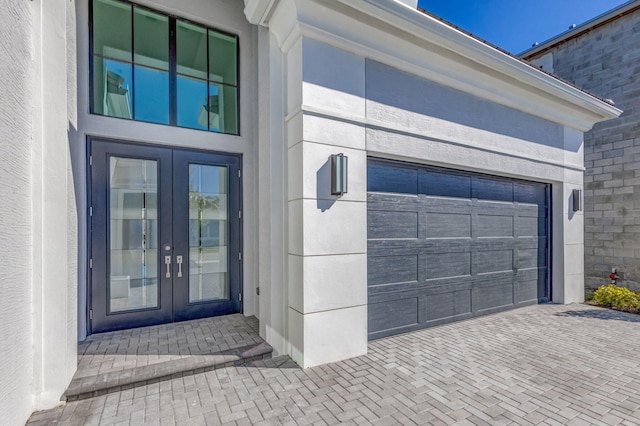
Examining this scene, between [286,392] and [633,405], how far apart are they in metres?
3.24

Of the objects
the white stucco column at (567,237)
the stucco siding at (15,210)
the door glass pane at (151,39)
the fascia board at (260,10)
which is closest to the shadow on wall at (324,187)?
the fascia board at (260,10)

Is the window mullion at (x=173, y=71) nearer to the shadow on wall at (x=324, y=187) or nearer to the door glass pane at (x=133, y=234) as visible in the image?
the door glass pane at (x=133, y=234)

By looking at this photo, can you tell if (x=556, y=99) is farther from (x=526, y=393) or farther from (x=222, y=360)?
(x=222, y=360)

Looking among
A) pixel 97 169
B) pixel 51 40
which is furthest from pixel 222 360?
pixel 51 40

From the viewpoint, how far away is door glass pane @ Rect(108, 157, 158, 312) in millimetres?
4398

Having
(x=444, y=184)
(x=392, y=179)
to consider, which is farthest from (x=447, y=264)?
(x=392, y=179)

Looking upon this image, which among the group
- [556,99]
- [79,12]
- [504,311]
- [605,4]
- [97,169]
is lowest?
[504,311]

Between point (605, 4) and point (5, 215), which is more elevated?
point (605, 4)

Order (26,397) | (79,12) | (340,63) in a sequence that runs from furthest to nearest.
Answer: (79,12), (340,63), (26,397)

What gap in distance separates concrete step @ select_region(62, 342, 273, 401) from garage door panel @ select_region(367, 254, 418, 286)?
169 cm

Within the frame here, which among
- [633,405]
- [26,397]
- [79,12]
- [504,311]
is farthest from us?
[504,311]

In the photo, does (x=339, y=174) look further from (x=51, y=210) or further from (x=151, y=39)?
(x=151, y=39)

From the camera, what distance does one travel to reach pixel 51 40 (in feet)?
9.41

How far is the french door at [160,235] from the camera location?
428 centimetres
